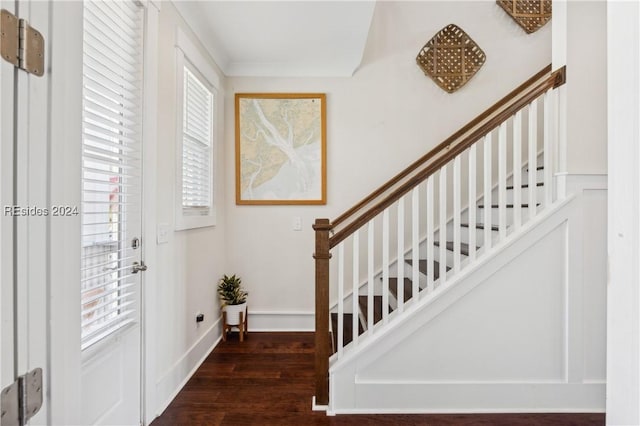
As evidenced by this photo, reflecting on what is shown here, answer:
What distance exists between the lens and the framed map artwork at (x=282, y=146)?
3168 mm

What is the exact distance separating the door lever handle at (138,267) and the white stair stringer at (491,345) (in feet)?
3.87

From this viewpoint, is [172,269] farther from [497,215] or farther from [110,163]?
[497,215]

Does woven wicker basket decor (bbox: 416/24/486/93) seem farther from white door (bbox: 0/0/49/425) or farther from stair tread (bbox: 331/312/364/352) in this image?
white door (bbox: 0/0/49/425)

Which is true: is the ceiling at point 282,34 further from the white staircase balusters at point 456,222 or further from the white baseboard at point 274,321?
the white baseboard at point 274,321

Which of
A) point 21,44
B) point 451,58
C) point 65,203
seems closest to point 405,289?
point 451,58

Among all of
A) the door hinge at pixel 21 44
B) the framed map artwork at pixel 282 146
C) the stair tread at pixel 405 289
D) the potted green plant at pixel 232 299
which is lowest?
the potted green plant at pixel 232 299

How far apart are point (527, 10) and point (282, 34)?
2.36m

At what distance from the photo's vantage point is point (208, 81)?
2723 mm

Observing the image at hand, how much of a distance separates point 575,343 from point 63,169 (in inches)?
98.1

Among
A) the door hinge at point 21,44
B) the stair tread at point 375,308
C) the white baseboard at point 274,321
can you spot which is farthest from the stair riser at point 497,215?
the door hinge at point 21,44

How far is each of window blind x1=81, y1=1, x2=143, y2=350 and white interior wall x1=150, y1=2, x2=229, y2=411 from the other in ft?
0.63

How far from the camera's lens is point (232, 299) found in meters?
2.98

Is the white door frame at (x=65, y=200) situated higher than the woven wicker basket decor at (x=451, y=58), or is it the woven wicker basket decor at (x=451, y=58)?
the woven wicker basket decor at (x=451, y=58)

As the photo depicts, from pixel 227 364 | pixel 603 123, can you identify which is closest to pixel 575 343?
pixel 603 123
